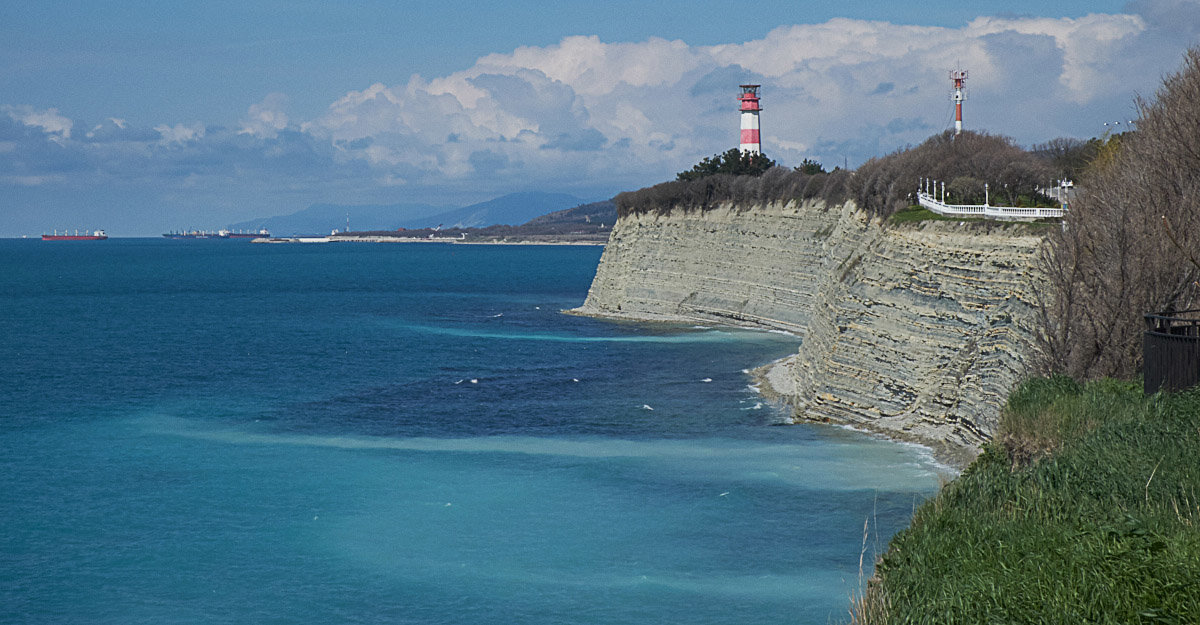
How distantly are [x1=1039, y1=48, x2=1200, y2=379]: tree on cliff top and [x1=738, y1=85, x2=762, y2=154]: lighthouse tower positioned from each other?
63.2 metres

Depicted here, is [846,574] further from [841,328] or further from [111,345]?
[111,345]

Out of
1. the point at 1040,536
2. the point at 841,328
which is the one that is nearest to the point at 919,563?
the point at 1040,536

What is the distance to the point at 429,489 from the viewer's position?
27312 millimetres

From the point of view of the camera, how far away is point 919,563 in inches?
423

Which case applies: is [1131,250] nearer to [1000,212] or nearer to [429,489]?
[1000,212]

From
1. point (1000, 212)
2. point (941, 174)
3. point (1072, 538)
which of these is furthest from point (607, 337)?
point (1072, 538)

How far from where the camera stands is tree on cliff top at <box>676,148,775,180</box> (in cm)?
8375

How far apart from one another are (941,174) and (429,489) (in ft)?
113

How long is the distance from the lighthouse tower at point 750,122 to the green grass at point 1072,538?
74.9 meters

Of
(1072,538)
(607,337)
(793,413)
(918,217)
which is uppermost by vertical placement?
→ (918,217)

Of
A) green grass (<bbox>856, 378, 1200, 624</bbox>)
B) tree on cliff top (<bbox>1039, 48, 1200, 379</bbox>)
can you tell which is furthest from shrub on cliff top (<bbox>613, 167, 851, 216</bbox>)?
green grass (<bbox>856, 378, 1200, 624</bbox>)

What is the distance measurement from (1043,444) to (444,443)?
19.9 m

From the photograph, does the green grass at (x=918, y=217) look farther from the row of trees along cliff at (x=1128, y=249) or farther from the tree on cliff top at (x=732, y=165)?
the tree on cliff top at (x=732, y=165)

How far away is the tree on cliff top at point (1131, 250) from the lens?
2105cm
